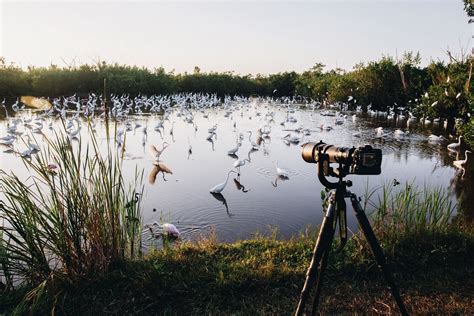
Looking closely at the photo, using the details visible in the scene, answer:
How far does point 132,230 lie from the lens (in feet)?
12.0

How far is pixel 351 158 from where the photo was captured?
221 cm

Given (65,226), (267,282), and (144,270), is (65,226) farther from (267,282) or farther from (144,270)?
(267,282)

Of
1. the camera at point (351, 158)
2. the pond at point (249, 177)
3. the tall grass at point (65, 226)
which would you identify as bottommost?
the pond at point (249, 177)

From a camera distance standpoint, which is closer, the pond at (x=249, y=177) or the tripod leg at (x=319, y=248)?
the tripod leg at (x=319, y=248)

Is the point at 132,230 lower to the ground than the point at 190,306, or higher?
higher

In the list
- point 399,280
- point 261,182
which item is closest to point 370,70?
point 261,182

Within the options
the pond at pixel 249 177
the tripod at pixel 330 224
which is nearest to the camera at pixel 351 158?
the tripod at pixel 330 224

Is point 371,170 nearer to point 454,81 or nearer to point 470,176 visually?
point 470,176

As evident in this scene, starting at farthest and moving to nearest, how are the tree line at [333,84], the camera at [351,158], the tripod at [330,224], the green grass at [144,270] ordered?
the tree line at [333,84], the green grass at [144,270], the tripod at [330,224], the camera at [351,158]

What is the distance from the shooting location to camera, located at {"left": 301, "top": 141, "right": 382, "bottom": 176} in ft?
7.09

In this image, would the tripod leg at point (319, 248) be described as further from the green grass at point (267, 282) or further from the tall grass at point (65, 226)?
the tall grass at point (65, 226)

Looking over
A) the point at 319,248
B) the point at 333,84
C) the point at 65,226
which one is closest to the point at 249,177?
the point at 65,226

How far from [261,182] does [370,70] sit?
18412 mm

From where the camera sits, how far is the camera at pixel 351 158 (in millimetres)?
2160
